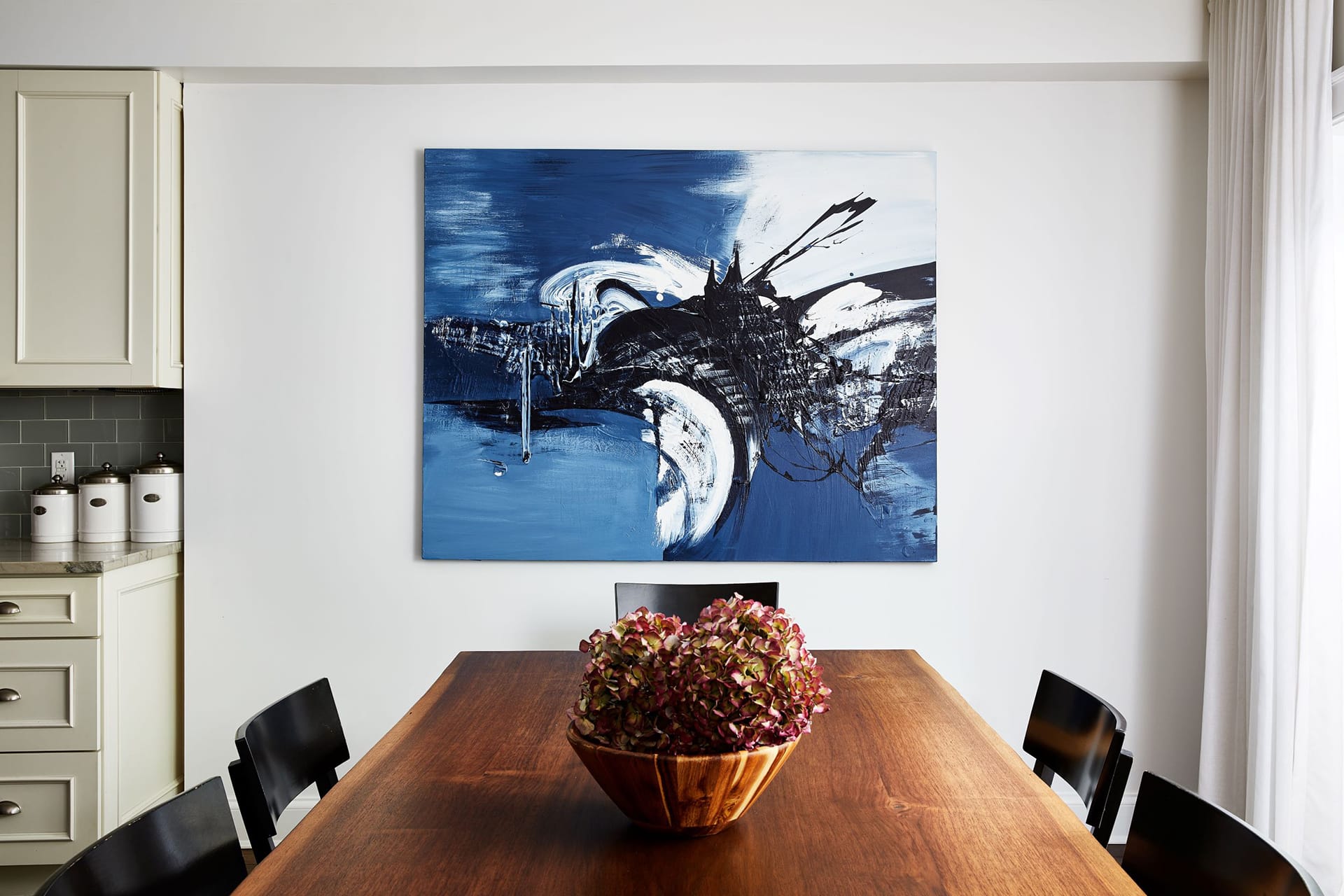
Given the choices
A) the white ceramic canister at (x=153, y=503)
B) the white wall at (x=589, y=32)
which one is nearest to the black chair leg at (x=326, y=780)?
the white ceramic canister at (x=153, y=503)

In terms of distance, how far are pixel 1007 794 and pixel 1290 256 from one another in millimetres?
1899

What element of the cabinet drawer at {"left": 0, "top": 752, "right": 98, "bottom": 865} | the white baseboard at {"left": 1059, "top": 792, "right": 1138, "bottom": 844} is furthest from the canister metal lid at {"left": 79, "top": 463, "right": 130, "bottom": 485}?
the white baseboard at {"left": 1059, "top": 792, "right": 1138, "bottom": 844}

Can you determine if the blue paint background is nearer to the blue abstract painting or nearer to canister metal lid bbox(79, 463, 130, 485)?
the blue abstract painting

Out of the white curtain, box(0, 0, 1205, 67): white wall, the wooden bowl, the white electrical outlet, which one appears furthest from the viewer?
the white electrical outlet

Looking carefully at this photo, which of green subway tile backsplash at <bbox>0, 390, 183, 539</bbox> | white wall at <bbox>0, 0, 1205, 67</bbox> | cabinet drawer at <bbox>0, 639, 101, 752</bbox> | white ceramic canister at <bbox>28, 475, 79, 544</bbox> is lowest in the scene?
cabinet drawer at <bbox>0, 639, 101, 752</bbox>

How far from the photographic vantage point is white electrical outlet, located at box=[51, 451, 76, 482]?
3127mm

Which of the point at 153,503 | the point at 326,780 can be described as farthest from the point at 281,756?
the point at 153,503

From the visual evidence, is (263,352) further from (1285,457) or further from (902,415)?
(1285,457)

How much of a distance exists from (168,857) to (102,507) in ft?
7.11

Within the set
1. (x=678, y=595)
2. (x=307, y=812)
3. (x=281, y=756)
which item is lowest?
(x=307, y=812)

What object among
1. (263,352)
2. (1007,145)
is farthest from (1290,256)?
(263,352)

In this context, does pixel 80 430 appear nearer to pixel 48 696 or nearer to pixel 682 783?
pixel 48 696

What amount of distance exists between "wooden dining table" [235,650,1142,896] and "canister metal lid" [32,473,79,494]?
193cm

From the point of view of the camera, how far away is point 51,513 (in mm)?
2912
